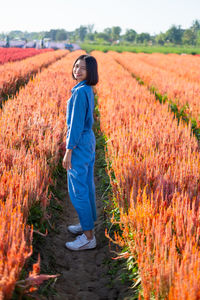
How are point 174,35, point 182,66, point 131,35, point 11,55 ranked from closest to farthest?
point 182,66
point 11,55
point 174,35
point 131,35

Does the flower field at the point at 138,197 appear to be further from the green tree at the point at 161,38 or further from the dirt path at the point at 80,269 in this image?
the green tree at the point at 161,38

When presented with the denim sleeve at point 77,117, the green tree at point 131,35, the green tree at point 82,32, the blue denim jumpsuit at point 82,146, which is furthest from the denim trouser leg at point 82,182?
the green tree at point 82,32

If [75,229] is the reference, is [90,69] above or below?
above

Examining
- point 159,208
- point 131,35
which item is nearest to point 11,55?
point 159,208

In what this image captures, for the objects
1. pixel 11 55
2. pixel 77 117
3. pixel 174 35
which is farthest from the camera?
pixel 174 35

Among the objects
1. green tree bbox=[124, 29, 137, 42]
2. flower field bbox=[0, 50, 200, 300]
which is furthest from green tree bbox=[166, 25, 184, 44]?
flower field bbox=[0, 50, 200, 300]

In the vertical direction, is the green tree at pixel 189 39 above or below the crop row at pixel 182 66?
above

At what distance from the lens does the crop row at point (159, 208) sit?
1.54m

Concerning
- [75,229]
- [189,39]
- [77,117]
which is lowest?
[75,229]

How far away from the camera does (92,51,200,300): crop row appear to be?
1538 mm

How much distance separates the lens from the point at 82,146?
8.34 ft

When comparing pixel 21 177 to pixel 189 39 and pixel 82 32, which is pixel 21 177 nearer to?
pixel 189 39

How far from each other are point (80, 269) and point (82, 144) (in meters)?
1.12

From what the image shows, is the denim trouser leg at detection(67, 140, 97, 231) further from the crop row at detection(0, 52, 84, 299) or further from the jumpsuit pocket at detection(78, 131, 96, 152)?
the crop row at detection(0, 52, 84, 299)
